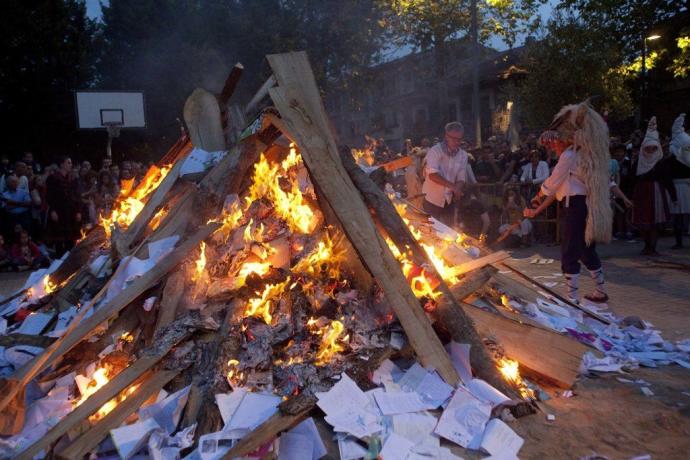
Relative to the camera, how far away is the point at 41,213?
1319 cm

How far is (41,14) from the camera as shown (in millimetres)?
24156

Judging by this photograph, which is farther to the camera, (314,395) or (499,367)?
(499,367)

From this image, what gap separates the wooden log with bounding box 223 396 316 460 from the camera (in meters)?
3.18

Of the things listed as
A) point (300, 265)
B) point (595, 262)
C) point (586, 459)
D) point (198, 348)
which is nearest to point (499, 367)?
point (586, 459)

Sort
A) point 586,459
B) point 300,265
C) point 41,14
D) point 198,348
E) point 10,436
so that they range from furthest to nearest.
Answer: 1. point 41,14
2. point 300,265
3. point 198,348
4. point 10,436
5. point 586,459

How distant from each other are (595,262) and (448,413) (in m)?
3.34

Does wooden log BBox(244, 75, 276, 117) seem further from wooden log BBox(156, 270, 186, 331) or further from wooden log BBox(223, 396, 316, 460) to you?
wooden log BBox(223, 396, 316, 460)

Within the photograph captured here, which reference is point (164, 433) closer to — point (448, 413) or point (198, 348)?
point (198, 348)

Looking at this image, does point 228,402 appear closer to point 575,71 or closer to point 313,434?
point 313,434

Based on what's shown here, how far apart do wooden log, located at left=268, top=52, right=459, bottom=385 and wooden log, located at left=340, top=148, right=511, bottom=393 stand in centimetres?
22

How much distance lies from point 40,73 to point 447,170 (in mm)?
23971

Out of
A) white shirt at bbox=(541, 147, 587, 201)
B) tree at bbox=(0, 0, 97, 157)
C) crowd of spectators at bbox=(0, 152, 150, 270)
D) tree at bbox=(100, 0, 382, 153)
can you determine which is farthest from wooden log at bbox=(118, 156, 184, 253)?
tree at bbox=(0, 0, 97, 157)

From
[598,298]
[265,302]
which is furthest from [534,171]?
[265,302]

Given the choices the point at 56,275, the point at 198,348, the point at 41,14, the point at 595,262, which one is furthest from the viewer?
the point at 41,14
